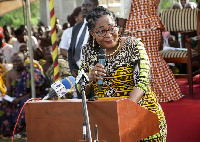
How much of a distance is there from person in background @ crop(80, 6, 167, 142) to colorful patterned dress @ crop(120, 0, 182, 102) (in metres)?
3.21

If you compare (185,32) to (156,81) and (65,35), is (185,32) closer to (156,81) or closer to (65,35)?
(156,81)

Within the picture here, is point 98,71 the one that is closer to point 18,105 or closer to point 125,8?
point 125,8

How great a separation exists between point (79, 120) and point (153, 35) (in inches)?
167

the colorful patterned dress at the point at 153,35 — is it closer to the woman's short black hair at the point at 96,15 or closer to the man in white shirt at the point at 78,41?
the man in white shirt at the point at 78,41

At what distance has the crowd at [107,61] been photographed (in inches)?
134

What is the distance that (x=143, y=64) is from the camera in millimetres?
3363

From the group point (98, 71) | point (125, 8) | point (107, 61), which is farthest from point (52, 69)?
point (98, 71)

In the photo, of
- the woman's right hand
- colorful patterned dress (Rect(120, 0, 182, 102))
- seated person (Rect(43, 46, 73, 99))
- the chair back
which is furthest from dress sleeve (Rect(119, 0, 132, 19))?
the woman's right hand

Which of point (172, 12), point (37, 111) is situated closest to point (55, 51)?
point (172, 12)

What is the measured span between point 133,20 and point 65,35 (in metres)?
1.03

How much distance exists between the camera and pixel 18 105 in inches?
311

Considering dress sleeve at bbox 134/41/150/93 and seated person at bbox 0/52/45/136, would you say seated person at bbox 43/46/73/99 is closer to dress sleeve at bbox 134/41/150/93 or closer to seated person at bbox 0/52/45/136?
seated person at bbox 0/52/45/136

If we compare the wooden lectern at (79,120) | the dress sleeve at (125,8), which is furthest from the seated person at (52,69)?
the wooden lectern at (79,120)

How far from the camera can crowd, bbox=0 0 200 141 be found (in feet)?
11.2
